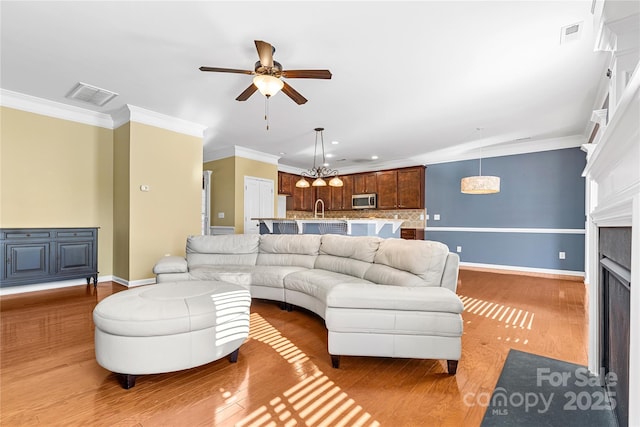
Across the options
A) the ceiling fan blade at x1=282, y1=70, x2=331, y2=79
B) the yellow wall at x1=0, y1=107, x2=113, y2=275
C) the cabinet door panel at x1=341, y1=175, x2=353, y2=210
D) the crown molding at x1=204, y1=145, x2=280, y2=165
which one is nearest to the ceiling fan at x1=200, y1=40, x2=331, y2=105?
the ceiling fan blade at x1=282, y1=70, x2=331, y2=79

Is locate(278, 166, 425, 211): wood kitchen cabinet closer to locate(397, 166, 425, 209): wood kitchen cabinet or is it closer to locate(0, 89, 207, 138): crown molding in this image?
locate(397, 166, 425, 209): wood kitchen cabinet

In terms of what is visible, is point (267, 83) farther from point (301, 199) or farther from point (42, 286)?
point (301, 199)

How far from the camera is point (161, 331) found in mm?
1817

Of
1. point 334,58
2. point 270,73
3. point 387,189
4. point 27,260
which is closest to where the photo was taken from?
point 270,73

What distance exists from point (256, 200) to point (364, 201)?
305 centimetres

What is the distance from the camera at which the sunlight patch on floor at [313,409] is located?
5.13ft

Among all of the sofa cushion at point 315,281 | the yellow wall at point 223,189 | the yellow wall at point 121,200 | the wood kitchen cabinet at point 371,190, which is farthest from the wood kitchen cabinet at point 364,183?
the yellow wall at point 121,200

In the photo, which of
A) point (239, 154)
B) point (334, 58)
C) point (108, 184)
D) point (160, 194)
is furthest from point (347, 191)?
point (334, 58)

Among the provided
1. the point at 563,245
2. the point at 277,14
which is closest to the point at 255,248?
the point at 277,14

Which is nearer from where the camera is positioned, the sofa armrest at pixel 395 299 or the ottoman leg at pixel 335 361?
the sofa armrest at pixel 395 299

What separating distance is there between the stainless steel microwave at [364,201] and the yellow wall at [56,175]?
5.71m

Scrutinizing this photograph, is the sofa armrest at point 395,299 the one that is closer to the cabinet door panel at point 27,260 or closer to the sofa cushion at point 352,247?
the sofa cushion at point 352,247

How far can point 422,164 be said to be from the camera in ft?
24.8

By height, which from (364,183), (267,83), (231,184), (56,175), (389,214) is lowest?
(389,214)
